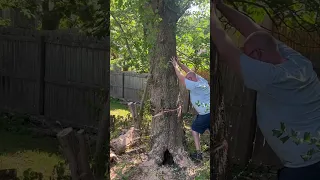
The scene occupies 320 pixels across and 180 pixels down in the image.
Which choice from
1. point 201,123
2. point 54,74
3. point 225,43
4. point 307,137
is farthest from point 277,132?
point 54,74

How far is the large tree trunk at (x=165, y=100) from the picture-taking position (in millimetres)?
2805

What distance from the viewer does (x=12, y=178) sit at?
3.10 metres

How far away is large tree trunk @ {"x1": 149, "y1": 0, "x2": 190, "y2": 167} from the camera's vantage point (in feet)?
9.20

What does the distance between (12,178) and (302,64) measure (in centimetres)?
212

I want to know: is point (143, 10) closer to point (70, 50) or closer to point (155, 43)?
point (155, 43)

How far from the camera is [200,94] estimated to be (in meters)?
2.80

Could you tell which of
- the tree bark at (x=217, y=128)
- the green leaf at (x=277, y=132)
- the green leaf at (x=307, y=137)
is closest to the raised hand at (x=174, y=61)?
the tree bark at (x=217, y=128)

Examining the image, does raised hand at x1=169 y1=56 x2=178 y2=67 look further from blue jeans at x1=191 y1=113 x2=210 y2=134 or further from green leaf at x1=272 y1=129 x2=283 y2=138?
green leaf at x1=272 y1=129 x2=283 y2=138

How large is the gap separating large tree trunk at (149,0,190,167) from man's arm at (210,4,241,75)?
24 centimetres

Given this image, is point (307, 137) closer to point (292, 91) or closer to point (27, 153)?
point (292, 91)

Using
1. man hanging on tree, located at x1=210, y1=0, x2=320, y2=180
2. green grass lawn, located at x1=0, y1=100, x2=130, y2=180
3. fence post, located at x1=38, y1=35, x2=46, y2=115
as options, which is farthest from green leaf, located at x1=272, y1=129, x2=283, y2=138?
fence post, located at x1=38, y1=35, x2=46, y2=115

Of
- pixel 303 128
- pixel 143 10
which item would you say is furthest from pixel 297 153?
pixel 143 10

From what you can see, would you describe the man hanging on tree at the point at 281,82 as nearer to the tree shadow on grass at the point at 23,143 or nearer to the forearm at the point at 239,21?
the forearm at the point at 239,21

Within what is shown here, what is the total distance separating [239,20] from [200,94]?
0.53 m
